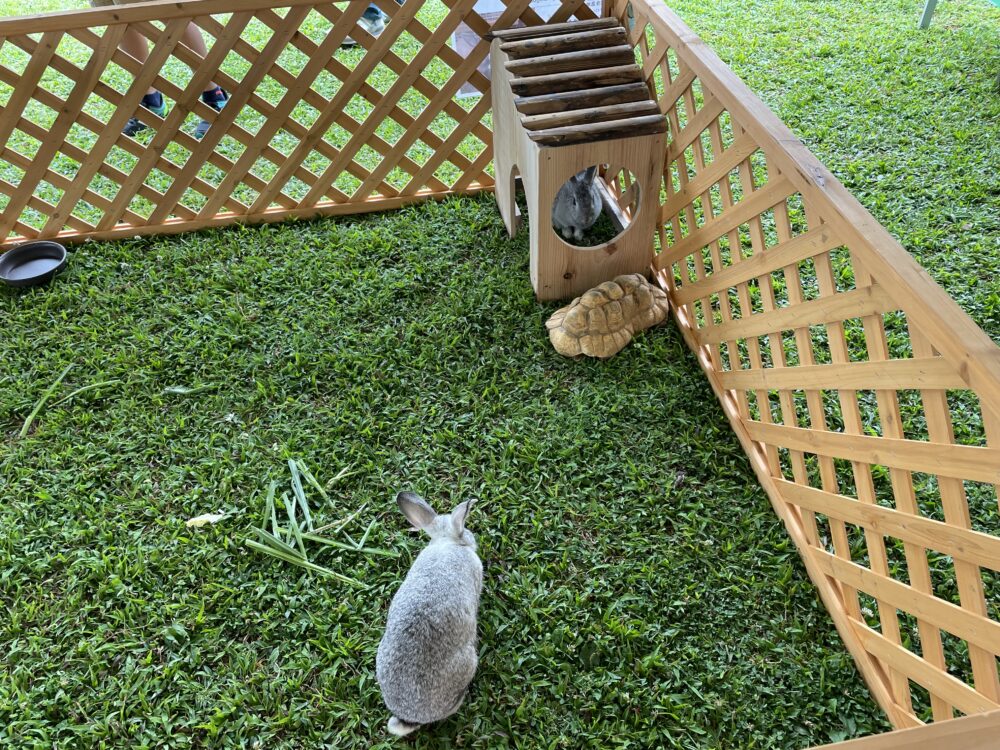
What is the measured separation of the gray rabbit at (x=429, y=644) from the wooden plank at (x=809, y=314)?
1.14 metres

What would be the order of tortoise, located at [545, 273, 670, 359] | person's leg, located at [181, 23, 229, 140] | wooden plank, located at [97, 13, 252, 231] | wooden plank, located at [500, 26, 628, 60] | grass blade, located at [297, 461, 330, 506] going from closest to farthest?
grass blade, located at [297, 461, 330, 506] < tortoise, located at [545, 273, 670, 359] < wooden plank, located at [500, 26, 628, 60] < wooden plank, located at [97, 13, 252, 231] < person's leg, located at [181, 23, 229, 140]

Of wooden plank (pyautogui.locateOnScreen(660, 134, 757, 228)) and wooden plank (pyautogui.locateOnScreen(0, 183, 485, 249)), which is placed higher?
wooden plank (pyautogui.locateOnScreen(0, 183, 485, 249))

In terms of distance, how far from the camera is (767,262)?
1995 mm

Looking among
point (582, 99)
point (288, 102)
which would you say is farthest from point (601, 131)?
point (288, 102)

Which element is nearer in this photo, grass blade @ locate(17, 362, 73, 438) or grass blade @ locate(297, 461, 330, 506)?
grass blade @ locate(297, 461, 330, 506)

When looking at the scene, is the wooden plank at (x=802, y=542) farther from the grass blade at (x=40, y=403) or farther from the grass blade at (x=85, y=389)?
the grass blade at (x=40, y=403)

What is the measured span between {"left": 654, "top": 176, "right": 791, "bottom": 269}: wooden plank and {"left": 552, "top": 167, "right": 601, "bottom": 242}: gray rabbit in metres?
0.38

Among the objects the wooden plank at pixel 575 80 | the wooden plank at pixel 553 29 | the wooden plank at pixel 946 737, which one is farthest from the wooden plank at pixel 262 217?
the wooden plank at pixel 946 737

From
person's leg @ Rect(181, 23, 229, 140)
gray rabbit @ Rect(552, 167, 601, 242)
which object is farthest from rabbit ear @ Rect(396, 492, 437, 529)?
person's leg @ Rect(181, 23, 229, 140)

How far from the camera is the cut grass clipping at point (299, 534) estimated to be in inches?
79.1

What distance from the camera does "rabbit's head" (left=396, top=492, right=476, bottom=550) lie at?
1.88m

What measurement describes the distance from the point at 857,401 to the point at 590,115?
1.30m

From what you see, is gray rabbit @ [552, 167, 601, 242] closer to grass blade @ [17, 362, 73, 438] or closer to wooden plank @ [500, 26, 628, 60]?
wooden plank @ [500, 26, 628, 60]

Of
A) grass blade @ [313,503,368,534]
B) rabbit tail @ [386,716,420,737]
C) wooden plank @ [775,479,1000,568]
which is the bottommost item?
rabbit tail @ [386,716,420,737]
